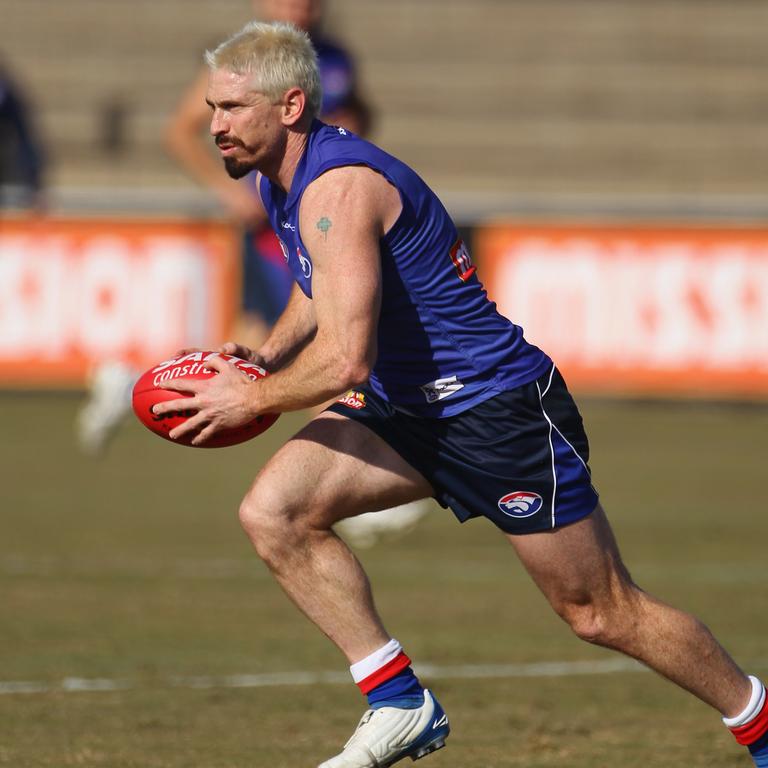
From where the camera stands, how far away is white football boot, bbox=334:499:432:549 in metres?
9.37

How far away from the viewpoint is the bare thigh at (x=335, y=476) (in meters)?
4.94

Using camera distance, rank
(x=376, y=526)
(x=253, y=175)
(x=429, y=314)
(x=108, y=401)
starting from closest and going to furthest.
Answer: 1. (x=429, y=314)
2. (x=376, y=526)
3. (x=253, y=175)
4. (x=108, y=401)

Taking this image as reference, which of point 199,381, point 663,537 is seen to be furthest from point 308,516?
point 663,537

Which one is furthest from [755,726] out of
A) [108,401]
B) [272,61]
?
[108,401]

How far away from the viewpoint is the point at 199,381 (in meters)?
4.93

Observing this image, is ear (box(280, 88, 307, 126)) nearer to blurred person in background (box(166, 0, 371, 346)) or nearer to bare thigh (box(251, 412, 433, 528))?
bare thigh (box(251, 412, 433, 528))

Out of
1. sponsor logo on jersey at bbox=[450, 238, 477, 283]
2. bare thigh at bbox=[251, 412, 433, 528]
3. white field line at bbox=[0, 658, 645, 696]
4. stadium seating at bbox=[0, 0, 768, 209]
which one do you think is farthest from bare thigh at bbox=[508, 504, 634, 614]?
stadium seating at bbox=[0, 0, 768, 209]

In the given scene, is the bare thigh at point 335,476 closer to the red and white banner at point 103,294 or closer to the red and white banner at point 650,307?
the red and white banner at point 650,307

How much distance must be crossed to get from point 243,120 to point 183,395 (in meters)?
0.84

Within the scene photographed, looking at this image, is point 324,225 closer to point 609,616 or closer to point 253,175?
point 609,616

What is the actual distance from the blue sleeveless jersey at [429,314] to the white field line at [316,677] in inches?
67.8

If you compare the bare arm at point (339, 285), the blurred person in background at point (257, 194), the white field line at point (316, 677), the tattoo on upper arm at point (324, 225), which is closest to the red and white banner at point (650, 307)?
the blurred person in background at point (257, 194)

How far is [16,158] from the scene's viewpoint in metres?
17.4

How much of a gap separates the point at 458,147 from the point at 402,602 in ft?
46.6
